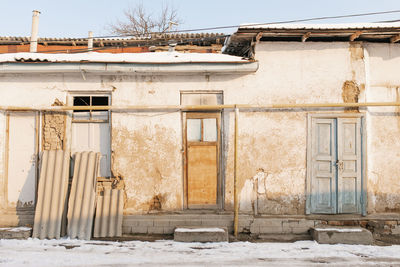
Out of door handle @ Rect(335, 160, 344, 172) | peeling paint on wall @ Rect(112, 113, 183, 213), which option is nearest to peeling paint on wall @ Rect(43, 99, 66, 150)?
peeling paint on wall @ Rect(112, 113, 183, 213)

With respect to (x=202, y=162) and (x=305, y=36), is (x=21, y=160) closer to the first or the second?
(x=202, y=162)

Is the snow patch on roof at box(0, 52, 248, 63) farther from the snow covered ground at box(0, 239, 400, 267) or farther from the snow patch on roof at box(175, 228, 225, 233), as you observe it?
the snow covered ground at box(0, 239, 400, 267)

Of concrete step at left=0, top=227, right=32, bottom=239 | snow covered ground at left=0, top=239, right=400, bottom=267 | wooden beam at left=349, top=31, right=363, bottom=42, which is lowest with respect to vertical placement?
snow covered ground at left=0, top=239, right=400, bottom=267

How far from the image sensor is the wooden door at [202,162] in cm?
689

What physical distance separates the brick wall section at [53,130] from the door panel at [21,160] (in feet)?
0.82

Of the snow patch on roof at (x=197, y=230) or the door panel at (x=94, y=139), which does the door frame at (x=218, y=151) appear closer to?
the snow patch on roof at (x=197, y=230)

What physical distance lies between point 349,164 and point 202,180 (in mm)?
3030

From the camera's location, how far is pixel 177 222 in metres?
6.64

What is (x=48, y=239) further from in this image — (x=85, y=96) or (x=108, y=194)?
(x=85, y=96)

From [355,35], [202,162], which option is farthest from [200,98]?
[355,35]

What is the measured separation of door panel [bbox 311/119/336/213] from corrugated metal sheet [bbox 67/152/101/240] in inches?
173

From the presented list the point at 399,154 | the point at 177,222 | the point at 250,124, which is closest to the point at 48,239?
the point at 177,222

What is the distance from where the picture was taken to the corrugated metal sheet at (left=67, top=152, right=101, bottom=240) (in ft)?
20.5

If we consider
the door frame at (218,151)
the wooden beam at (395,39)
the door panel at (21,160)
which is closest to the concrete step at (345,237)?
the door frame at (218,151)
